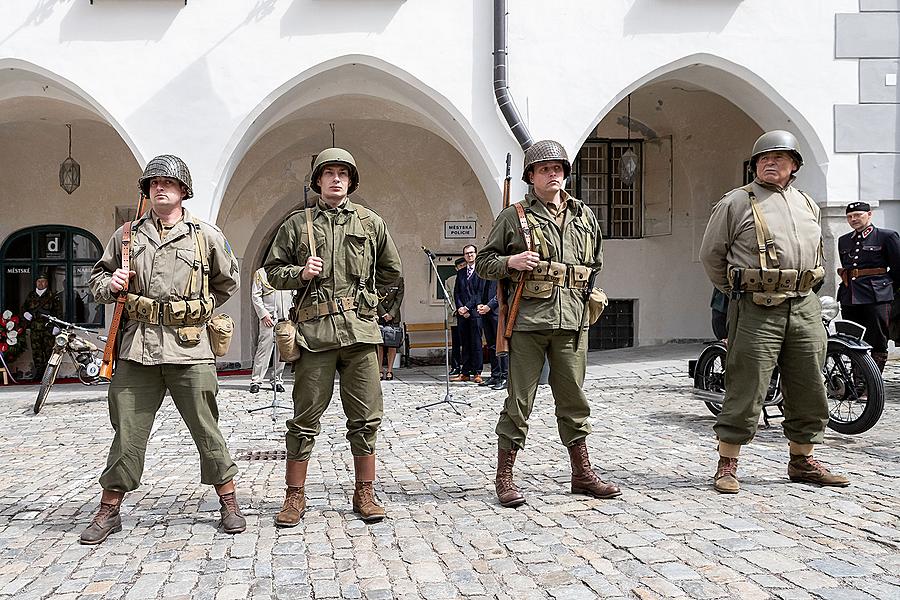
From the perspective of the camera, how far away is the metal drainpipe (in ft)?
34.1

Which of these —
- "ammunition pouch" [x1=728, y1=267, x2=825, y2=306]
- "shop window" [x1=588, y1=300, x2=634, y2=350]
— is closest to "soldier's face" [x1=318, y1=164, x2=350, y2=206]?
"ammunition pouch" [x1=728, y1=267, x2=825, y2=306]

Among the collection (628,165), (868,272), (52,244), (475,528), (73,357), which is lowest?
(475,528)

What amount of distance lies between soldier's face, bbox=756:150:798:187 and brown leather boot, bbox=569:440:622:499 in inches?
74.3

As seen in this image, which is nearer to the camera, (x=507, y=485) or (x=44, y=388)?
(x=507, y=485)

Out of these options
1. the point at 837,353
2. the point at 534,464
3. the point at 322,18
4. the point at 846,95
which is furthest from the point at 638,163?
the point at 534,464

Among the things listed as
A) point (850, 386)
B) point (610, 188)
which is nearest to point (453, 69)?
point (610, 188)

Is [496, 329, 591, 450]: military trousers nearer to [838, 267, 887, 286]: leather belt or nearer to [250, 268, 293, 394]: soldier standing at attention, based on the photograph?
[838, 267, 887, 286]: leather belt

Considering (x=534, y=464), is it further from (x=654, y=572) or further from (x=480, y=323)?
(x=480, y=323)

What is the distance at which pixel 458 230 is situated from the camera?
15.0 meters

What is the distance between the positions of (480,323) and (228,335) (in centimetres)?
690

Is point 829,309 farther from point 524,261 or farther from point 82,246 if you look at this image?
point 82,246

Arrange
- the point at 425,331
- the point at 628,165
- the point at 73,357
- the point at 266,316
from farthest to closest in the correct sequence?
the point at 425,331
the point at 628,165
the point at 73,357
the point at 266,316

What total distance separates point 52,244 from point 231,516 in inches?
471

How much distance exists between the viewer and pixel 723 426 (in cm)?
494
